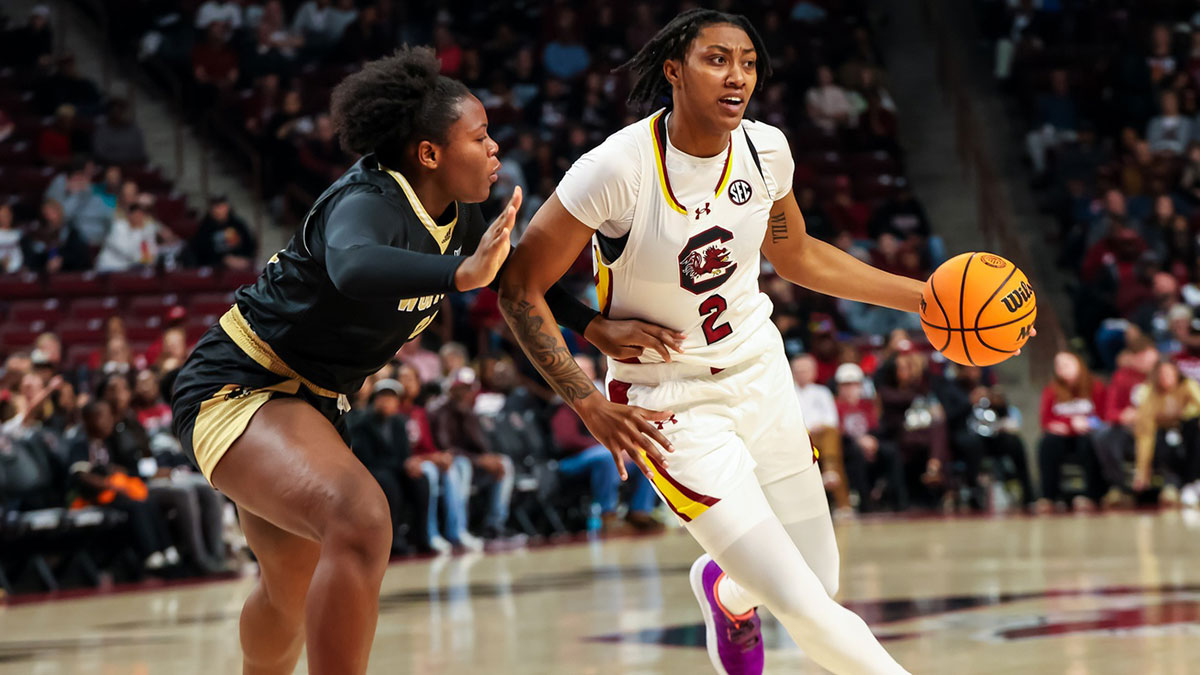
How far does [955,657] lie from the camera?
534cm

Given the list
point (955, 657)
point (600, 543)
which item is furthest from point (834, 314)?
point (955, 657)

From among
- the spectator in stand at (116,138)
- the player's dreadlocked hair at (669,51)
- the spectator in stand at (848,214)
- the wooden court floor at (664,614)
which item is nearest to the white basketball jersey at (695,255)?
the player's dreadlocked hair at (669,51)

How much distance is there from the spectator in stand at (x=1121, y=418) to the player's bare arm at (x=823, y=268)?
8.36 meters

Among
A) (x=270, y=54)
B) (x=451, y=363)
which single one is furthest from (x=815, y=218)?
(x=270, y=54)

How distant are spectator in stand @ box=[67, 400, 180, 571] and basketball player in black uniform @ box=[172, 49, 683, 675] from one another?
557 cm

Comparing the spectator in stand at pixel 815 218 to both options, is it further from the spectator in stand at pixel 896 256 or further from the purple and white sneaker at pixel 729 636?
the purple and white sneaker at pixel 729 636

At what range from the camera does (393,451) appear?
10.4 m

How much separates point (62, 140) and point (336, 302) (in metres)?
12.0

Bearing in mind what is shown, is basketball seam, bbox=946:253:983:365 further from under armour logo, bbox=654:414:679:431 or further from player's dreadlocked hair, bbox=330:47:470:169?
player's dreadlocked hair, bbox=330:47:470:169

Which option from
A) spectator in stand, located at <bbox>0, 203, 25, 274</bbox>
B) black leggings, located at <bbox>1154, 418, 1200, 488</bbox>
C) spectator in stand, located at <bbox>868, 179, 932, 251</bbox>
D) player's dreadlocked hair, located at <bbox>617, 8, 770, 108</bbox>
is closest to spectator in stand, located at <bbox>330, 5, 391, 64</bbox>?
spectator in stand, located at <bbox>0, 203, 25, 274</bbox>

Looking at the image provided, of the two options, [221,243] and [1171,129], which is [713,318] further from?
[1171,129]

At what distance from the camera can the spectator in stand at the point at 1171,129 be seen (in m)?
15.4

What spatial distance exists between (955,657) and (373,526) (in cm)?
281

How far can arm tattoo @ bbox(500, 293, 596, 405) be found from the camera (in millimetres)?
3822
